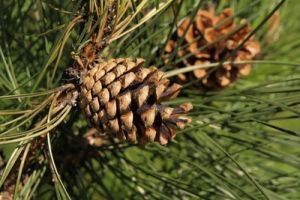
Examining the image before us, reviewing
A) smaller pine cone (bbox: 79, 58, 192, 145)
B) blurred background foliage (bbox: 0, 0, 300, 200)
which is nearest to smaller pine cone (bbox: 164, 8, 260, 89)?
blurred background foliage (bbox: 0, 0, 300, 200)

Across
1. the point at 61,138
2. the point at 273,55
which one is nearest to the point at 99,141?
the point at 61,138

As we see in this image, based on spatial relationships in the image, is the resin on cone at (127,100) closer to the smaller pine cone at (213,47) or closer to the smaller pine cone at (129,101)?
the smaller pine cone at (129,101)

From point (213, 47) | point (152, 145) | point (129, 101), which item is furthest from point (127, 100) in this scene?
point (213, 47)

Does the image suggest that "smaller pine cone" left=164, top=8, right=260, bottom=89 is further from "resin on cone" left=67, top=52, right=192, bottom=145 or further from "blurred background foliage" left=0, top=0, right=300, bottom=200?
"resin on cone" left=67, top=52, right=192, bottom=145

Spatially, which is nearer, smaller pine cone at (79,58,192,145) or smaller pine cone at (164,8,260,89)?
smaller pine cone at (79,58,192,145)

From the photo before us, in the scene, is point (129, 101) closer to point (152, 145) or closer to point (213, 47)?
point (152, 145)

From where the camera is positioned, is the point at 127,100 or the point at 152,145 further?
the point at 152,145
